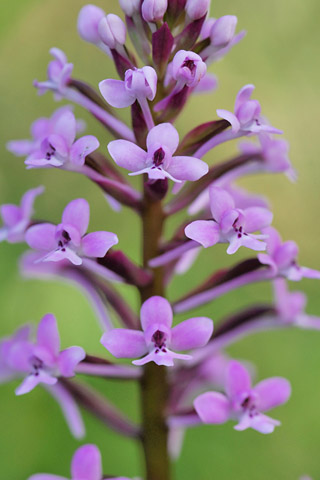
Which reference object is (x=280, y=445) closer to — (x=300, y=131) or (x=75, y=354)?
(x=75, y=354)

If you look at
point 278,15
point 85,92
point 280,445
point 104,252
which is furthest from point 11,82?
point 104,252

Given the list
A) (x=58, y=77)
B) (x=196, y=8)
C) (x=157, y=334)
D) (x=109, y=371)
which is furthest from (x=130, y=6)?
(x=109, y=371)

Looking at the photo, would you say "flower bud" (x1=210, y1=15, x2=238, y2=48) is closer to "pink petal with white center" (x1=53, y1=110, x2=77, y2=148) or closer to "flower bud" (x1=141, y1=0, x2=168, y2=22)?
"flower bud" (x1=141, y1=0, x2=168, y2=22)

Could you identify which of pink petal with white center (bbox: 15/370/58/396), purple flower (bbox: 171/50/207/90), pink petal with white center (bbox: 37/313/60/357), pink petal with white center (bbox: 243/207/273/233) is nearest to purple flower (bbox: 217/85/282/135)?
purple flower (bbox: 171/50/207/90)

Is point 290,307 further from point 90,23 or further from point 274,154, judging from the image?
point 90,23

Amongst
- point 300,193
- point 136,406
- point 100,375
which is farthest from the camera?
point 300,193

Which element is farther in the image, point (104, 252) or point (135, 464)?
point (135, 464)

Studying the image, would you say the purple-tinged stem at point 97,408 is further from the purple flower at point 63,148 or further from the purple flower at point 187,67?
the purple flower at point 187,67

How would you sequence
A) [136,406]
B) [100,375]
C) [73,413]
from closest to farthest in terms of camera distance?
[100,375]
[73,413]
[136,406]
